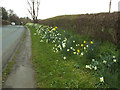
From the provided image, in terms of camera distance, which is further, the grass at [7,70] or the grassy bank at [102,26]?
the grassy bank at [102,26]

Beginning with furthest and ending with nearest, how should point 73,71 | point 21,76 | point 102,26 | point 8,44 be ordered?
point 8,44 → point 102,26 → point 73,71 → point 21,76

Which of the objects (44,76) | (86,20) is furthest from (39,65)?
(86,20)

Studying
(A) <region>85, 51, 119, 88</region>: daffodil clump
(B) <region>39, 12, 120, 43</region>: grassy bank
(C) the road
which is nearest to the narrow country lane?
(C) the road

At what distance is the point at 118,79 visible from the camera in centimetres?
307

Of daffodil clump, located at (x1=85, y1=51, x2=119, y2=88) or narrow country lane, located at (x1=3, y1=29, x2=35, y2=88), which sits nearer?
daffodil clump, located at (x1=85, y1=51, x2=119, y2=88)

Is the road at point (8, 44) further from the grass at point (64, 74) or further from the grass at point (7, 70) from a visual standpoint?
the grass at point (64, 74)

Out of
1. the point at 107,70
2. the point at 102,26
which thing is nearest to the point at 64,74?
the point at 107,70

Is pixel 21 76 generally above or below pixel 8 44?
below

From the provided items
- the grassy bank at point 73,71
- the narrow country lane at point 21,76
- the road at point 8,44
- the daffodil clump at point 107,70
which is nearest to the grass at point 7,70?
the narrow country lane at point 21,76

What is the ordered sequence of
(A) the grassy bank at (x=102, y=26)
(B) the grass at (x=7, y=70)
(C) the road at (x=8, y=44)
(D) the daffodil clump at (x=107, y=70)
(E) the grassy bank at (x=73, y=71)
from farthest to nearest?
(C) the road at (x=8, y=44) → (A) the grassy bank at (x=102, y=26) → (B) the grass at (x=7, y=70) → (E) the grassy bank at (x=73, y=71) → (D) the daffodil clump at (x=107, y=70)

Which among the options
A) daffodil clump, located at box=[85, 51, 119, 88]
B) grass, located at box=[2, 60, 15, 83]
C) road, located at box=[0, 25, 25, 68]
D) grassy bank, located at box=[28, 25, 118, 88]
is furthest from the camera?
road, located at box=[0, 25, 25, 68]

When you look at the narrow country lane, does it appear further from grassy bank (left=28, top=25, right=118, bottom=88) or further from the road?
the road

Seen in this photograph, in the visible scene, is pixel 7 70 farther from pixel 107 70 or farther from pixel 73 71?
pixel 107 70

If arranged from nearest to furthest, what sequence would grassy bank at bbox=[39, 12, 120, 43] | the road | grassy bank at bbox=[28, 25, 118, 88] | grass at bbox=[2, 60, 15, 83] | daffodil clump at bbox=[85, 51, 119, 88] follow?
1. daffodil clump at bbox=[85, 51, 119, 88]
2. grassy bank at bbox=[28, 25, 118, 88]
3. grass at bbox=[2, 60, 15, 83]
4. grassy bank at bbox=[39, 12, 120, 43]
5. the road
